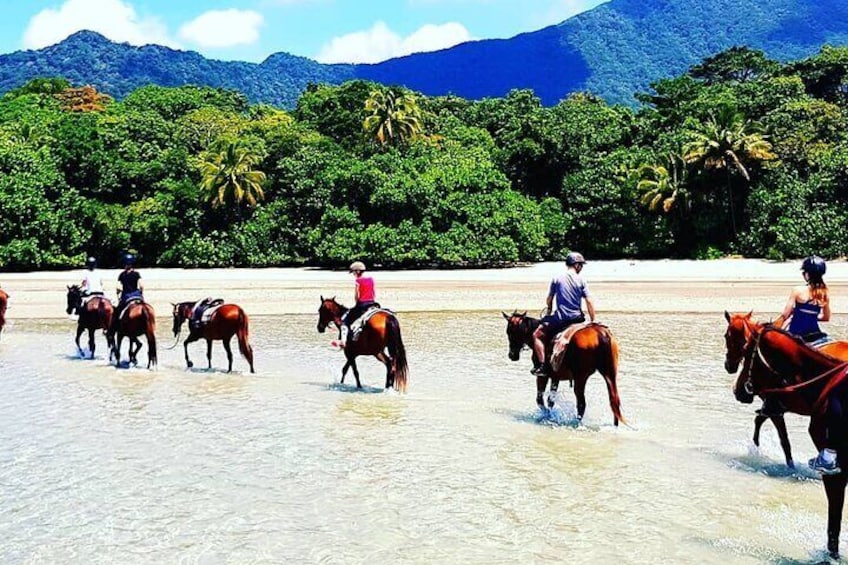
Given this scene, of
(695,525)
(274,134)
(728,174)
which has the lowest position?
(695,525)

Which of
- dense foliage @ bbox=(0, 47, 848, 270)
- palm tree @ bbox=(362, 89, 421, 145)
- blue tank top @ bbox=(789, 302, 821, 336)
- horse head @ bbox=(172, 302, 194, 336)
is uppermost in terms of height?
palm tree @ bbox=(362, 89, 421, 145)

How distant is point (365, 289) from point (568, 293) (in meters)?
4.06

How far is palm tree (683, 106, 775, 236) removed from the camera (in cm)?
4731

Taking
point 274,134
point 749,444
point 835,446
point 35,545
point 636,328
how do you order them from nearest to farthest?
point 835,446
point 35,545
point 749,444
point 636,328
point 274,134

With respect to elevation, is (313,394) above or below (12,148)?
below

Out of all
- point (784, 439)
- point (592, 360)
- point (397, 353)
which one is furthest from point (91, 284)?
point (784, 439)

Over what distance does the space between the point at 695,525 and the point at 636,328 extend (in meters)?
15.7

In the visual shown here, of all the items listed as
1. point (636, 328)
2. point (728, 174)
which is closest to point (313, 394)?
point (636, 328)

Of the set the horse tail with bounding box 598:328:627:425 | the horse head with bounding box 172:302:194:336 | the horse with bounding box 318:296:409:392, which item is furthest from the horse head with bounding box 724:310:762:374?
the horse head with bounding box 172:302:194:336

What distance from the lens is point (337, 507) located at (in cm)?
797

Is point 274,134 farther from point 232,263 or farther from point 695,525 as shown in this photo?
point 695,525

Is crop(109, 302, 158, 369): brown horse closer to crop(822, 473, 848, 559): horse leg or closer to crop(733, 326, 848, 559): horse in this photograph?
crop(733, 326, 848, 559): horse

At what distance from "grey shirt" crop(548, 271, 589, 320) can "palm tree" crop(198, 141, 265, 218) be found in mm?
41049

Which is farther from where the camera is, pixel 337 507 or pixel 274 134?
pixel 274 134
